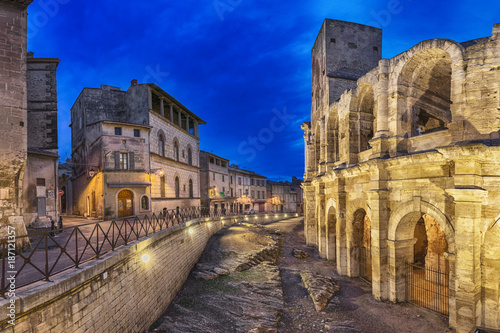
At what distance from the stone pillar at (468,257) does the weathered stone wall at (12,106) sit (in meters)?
14.9

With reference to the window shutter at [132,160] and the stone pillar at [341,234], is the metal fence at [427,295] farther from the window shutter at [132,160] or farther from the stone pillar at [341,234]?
the window shutter at [132,160]

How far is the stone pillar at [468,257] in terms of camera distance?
8016 mm

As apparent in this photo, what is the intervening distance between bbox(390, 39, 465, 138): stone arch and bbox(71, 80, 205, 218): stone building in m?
18.4

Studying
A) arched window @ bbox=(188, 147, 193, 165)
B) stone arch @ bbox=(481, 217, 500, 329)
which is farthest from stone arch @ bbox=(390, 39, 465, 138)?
arched window @ bbox=(188, 147, 193, 165)

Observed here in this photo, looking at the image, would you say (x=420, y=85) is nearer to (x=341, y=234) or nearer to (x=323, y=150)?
(x=323, y=150)

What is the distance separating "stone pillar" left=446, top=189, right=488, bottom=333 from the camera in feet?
26.3

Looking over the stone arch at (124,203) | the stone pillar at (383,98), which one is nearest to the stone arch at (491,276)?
the stone pillar at (383,98)

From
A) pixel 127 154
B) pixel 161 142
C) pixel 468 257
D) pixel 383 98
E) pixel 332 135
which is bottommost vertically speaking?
pixel 468 257

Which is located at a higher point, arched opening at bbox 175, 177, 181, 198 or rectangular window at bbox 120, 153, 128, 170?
rectangular window at bbox 120, 153, 128, 170

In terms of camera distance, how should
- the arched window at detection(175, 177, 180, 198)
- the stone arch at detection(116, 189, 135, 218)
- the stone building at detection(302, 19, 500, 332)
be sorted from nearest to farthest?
the stone building at detection(302, 19, 500, 332) < the stone arch at detection(116, 189, 135, 218) < the arched window at detection(175, 177, 180, 198)

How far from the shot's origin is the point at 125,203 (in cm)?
2061

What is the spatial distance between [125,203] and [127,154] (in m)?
3.93

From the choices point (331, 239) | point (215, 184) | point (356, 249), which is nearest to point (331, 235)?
point (331, 239)

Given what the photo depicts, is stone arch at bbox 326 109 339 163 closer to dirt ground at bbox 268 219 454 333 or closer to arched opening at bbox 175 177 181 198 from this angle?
dirt ground at bbox 268 219 454 333
